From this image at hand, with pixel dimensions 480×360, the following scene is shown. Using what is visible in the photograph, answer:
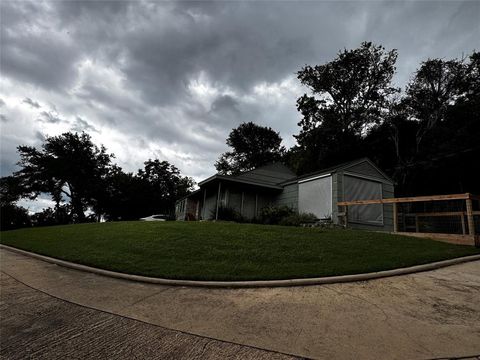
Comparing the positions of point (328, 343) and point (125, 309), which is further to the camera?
point (125, 309)

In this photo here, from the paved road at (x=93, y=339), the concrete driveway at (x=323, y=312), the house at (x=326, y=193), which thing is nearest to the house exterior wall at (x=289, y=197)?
the house at (x=326, y=193)

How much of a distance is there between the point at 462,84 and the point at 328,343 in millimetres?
28179

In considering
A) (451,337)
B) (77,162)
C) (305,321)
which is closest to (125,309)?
(305,321)

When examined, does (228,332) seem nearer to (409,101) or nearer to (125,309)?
(125,309)

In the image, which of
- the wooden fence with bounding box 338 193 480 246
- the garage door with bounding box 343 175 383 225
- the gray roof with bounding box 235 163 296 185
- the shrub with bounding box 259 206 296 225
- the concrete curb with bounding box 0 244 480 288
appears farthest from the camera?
the gray roof with bounding box 235 163 296 185

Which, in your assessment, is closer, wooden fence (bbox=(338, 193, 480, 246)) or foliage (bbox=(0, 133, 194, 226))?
wooden fence (bbox=(338, 193, 480, 246))

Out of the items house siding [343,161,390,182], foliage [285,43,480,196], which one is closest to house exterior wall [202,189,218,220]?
house siding [343,161,390,182]

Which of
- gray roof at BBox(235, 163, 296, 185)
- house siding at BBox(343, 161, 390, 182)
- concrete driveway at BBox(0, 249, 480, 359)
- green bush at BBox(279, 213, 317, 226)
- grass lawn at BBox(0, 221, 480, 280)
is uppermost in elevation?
gray roof at BBox(235, 163, 296, 185)

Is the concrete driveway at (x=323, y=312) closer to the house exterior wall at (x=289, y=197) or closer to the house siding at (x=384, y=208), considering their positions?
the house siding at (x=384, y=208)

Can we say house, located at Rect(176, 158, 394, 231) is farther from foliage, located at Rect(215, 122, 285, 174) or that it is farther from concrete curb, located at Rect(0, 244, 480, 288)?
foliage, located at Rect(215, 122, 285, 174)

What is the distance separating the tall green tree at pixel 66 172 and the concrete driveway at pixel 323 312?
38.0 m

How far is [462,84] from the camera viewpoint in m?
22.3

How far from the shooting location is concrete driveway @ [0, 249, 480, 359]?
8.59ft

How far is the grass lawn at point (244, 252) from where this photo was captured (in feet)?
17.4
